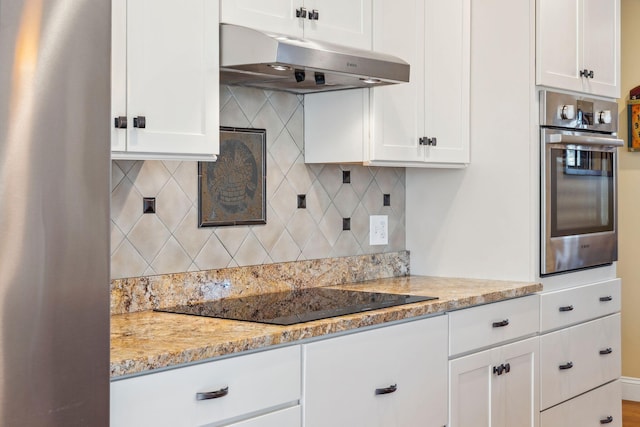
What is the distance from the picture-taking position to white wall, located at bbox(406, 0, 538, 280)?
3.54 metres

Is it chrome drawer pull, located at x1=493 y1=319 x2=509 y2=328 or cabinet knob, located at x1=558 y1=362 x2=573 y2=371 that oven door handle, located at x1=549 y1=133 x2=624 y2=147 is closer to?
chrome drawer pull, located at x1=493 y1=319 x2=509 y2=328

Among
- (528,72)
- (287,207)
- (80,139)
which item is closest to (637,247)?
(528,72)

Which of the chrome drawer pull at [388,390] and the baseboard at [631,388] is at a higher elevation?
the chrome drawer pull at [388,390]

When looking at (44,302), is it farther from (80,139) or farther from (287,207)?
(287,207)

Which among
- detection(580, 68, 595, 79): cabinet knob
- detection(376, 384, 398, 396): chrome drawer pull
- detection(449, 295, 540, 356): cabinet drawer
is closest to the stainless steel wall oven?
detection(580, 68, 595, 79): cabinet knob

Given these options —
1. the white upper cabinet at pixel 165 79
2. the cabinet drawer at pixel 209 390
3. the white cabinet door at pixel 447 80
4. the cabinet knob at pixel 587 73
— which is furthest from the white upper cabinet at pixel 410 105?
the cabinet drawer at pixel 209 390

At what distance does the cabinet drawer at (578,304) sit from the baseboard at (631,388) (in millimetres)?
1381

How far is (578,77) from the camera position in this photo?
3781 mm

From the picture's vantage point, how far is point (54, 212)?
1.48 meters

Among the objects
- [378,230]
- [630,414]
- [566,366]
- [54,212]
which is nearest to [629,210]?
[630,414]

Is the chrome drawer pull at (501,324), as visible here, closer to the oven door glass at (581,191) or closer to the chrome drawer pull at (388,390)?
the oven door glass at (581,191)

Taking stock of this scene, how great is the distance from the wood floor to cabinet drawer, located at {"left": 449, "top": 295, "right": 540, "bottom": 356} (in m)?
1.72

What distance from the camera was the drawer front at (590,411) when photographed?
366 cm

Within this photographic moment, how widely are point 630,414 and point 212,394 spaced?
3.68 metres
